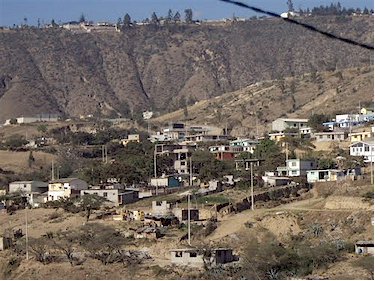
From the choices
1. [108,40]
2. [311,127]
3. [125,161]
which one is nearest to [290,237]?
[125,161]

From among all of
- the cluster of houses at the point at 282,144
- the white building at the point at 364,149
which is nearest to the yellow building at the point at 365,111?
the cluster of houses at the point at 282,144

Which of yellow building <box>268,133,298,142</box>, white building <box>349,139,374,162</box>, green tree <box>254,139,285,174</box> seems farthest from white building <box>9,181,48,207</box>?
white building <box>349,139,374,162</box>

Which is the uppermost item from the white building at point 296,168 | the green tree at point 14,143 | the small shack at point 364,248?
the green tree at point 14,143

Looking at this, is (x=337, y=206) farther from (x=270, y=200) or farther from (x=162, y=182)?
(x=162, y=182)

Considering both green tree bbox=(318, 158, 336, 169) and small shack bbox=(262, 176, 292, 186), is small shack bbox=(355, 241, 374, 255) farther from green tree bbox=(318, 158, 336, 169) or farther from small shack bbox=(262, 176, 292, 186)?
green tree bbox=(318, 158, 336, 169)

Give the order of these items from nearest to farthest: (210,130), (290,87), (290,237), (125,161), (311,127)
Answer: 1. (290,237)
2. (125,161)
3. (311,127)
4. (210,130)
5. (290,87)

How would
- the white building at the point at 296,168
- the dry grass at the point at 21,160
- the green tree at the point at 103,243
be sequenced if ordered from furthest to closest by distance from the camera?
the dry grass at the point at 21,160 → the white building at the point at 296,168 → the green tree at the point at 103,243

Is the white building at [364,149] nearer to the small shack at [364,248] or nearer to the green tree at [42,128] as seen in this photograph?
the small shack at [364,248]

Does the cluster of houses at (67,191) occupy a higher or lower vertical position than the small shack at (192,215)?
higher
